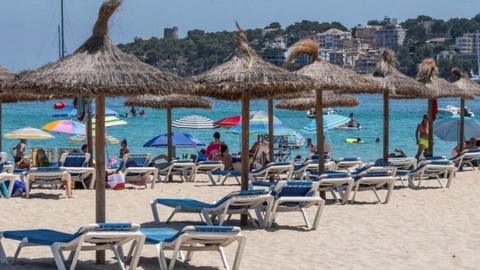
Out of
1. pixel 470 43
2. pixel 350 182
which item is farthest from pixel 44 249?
pixel 470 43

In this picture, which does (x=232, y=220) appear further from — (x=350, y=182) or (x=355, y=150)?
(x=355, y=150)

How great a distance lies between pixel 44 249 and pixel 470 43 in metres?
101

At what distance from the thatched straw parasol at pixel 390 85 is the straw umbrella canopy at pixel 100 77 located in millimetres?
8306

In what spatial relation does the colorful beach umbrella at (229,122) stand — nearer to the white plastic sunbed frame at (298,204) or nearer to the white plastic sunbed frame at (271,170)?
the white plastic sunbed frame at (271,170)

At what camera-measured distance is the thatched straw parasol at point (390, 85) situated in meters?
16.1

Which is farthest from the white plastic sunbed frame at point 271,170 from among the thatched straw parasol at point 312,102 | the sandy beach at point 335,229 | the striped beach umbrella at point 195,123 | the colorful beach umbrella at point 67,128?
the striped beach umbrella at point 195,123

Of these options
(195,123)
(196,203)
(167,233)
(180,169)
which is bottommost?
(180,169)

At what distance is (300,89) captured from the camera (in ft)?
35.7

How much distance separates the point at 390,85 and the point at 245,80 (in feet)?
20.4

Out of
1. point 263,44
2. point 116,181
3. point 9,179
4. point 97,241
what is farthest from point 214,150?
point 263,44

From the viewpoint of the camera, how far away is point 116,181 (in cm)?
1501

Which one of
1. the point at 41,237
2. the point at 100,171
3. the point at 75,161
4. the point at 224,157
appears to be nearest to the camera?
the point at 41,237

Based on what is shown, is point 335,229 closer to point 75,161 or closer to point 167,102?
point 75,161

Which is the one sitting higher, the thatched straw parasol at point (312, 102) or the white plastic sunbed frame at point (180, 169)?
the thatched straw parasol at point (312, 102)
